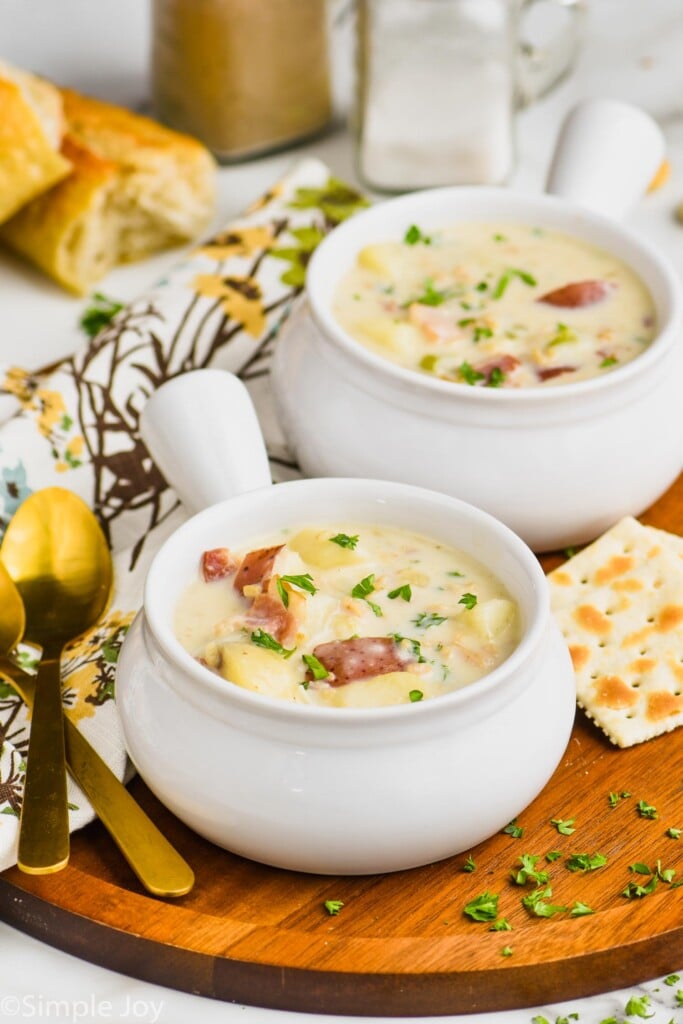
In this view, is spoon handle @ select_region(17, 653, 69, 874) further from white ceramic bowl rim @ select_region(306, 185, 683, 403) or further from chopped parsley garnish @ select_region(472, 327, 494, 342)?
chopped parsley garnish @ select_region(472, 327, 494, 342)

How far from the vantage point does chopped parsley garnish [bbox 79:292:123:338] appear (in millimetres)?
2740

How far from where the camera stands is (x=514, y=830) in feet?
5.47

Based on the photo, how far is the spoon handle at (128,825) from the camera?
61.4 inches

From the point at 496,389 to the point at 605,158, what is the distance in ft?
2.40

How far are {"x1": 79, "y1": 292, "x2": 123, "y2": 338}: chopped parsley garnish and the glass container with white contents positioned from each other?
672 millimetres

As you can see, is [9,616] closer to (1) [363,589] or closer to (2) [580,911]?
(1) [363,589]

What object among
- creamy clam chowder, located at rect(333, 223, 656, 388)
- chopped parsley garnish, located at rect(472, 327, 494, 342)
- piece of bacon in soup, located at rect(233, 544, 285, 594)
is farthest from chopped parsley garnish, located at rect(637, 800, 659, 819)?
chopped parsley garnish, located at rect(472, 327, 494, 342)

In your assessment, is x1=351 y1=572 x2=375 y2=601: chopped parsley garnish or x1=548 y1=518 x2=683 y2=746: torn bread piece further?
x1=548 y1=518 x2=683 y2=746: torn bread piece

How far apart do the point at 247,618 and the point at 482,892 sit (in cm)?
40

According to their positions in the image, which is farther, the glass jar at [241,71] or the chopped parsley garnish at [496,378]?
the glass jar at [241,71]

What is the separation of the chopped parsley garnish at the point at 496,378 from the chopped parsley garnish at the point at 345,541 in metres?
0.39

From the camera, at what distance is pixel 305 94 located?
3193 millimetres

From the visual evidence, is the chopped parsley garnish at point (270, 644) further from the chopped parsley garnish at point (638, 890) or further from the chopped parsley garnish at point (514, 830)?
the chopped parsley garnish at point (638, 890)

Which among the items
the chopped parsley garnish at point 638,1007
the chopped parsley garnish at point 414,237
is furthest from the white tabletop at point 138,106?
the chopped parsley garnish at point 414,237
